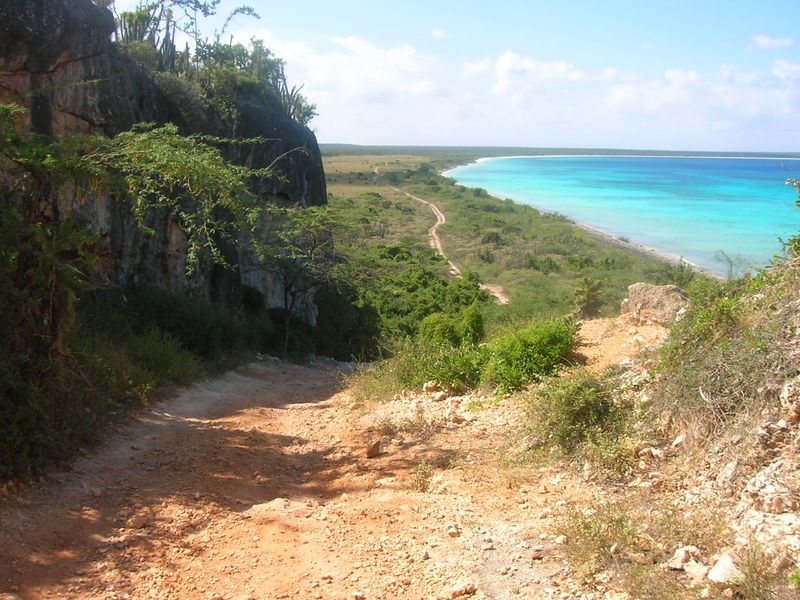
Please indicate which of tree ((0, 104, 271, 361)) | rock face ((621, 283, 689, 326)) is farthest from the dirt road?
rock face ((621, 283, 689, 326))

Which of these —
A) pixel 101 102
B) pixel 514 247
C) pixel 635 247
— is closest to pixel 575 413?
pixel 101 102

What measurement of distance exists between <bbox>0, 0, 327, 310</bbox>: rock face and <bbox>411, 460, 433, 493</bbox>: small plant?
5.41m

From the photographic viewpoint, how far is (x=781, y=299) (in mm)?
6176

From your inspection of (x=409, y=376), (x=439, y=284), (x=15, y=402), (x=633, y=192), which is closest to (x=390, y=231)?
(x=439, y=284)

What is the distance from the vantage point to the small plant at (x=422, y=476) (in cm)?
637

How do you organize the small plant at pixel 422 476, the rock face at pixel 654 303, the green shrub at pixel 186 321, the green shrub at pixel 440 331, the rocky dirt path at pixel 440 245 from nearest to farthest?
the small plant at pixel 422 476, the rock face at pixel 654 303, the green shrub at pixel 186 321, the green shrub at pixel 440 331, the rocky dirt path at pixel 440 245

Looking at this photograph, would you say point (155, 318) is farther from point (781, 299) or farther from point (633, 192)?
point (633, 192)

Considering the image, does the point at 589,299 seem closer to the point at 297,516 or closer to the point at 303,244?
the point at 303,244

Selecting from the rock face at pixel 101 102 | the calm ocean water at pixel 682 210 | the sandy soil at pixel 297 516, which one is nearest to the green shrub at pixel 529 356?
the sandy soil at pixel 297 516

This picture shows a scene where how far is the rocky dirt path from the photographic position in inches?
1438

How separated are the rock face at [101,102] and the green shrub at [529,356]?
18.4 feet

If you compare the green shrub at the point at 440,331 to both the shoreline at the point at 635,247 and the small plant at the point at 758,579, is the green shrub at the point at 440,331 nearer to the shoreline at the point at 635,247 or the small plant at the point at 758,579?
the small plant at the point at 758,579

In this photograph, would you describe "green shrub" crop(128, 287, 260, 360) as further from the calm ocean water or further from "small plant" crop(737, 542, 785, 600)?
the calm ocean water

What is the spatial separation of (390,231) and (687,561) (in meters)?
51.4
